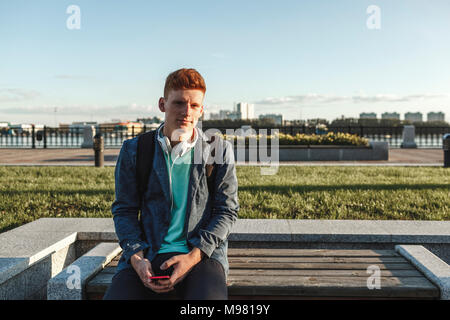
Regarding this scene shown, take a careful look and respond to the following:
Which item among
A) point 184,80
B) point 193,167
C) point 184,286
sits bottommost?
point 184,286

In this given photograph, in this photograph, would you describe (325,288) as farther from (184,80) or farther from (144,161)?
(184,80)

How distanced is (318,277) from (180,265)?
1.08 m

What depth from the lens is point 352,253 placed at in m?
3.24

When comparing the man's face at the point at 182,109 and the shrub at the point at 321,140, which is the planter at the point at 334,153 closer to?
the shrub at the point at 321,140

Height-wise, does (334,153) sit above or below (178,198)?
below

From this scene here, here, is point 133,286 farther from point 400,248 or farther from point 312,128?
point 312,128

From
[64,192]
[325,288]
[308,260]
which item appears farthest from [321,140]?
[325,288]

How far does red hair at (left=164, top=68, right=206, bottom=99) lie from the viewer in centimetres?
231

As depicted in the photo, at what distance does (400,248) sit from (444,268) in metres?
0.55

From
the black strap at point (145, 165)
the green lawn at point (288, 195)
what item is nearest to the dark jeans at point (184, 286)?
the black strap at point (145, 165)

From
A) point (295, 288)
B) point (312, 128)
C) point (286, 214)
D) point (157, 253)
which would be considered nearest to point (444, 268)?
point (295, 288)

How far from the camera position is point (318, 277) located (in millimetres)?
2689

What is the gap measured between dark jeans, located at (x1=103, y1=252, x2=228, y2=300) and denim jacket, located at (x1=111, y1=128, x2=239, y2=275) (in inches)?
3.3

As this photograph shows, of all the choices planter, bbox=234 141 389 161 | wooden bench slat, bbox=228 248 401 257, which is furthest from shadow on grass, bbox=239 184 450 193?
planter, bbox=234 141 389 161
